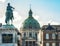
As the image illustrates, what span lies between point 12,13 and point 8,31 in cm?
600

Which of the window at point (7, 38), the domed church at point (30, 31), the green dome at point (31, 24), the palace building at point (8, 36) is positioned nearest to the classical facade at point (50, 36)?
the domed church at point (30, 31)

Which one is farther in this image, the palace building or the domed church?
the domed church

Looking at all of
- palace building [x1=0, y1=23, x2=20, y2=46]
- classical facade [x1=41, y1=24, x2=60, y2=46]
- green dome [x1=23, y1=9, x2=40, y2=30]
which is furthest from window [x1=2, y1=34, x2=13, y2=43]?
green dome [x1=23, y1=9, x2=40, y2=30]

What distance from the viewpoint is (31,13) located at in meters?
129

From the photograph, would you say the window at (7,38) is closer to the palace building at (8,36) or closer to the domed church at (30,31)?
the palace building at (8,36)

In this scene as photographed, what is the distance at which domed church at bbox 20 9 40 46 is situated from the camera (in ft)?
395

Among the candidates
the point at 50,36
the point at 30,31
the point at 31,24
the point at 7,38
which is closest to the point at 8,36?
the point at 7,38

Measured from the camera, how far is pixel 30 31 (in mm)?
124188

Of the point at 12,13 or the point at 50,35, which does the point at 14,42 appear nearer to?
the point at 12,13

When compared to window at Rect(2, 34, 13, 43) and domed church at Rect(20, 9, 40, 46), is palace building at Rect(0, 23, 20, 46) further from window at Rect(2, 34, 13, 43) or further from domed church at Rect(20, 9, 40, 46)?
domed church at Rect(20, 9, 40, 46)

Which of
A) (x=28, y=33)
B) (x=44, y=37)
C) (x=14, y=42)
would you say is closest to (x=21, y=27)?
(x=28, y=33)

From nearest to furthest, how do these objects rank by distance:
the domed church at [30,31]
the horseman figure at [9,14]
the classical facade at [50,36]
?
the horseman figure at [9,14], the classical facade at [50,36], the domed church at [30,31]

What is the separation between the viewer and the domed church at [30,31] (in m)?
120

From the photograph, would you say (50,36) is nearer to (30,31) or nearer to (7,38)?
(30,31)
